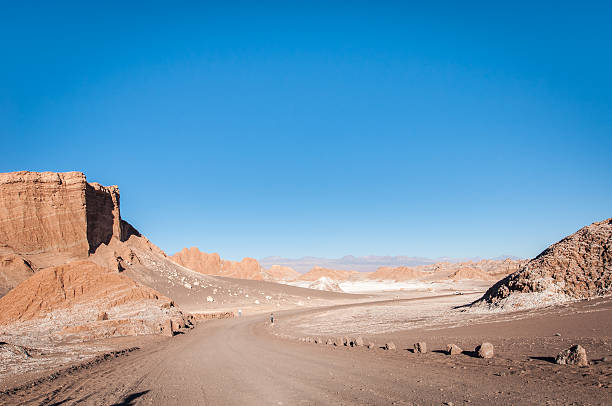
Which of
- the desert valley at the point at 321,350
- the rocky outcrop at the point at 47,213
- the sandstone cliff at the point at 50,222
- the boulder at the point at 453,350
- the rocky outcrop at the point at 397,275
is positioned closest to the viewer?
the desert valley at the point at 321,350

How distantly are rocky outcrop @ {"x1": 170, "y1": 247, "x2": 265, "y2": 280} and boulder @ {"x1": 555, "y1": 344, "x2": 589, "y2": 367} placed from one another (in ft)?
452

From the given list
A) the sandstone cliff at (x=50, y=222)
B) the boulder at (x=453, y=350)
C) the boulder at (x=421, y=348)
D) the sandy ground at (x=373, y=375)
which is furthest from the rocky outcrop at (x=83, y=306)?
the boulder at (x=453, y=350)

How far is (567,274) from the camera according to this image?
2041cm

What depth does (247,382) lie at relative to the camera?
10.3m

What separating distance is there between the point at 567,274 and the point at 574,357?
1388 cm

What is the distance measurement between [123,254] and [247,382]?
166ft

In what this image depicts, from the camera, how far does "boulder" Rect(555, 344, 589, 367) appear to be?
28.6 feet

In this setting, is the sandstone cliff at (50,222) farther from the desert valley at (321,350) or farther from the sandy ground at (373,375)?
the sandy ground at (373,375)

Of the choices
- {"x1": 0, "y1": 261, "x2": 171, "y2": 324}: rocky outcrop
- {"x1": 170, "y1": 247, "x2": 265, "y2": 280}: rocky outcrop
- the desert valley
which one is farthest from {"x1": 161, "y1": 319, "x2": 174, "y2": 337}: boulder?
{"x1": 170, "y1": 247, "x2": 265, "y2": 280}: rocky outcrop

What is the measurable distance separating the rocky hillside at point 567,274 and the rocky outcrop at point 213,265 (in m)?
127

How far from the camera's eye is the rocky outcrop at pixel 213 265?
14412cm

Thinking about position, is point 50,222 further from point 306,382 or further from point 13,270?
point 306,382

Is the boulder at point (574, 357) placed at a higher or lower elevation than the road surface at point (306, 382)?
Answer: higher

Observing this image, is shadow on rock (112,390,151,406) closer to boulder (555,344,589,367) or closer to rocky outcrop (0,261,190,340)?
boulder (555,344,589,367)
